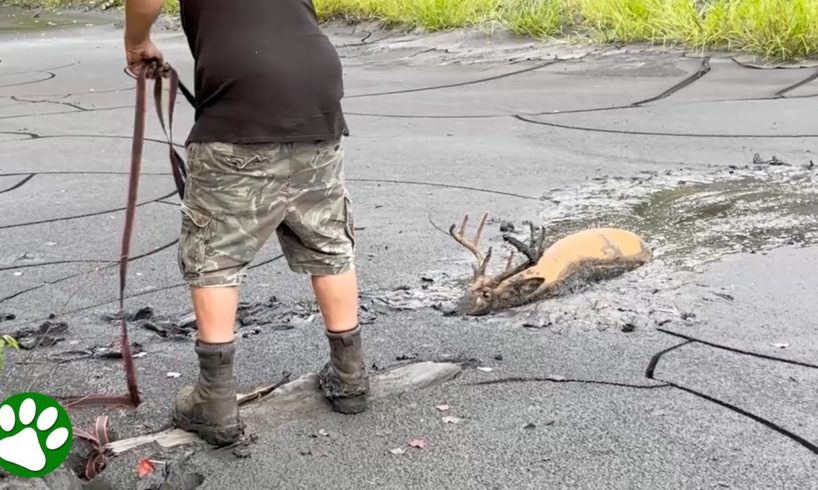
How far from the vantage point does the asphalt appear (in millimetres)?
2404

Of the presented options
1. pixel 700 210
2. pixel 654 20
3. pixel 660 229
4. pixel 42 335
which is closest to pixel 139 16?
pixel 42 335

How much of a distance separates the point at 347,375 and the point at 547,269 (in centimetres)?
112

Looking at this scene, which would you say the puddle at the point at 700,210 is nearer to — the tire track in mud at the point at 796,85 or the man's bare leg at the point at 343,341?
the man's bare leg at the point at 343,341

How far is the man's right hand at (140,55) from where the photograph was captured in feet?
7.72

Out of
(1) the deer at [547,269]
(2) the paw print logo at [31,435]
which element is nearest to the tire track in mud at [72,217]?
(1) the deer at [547,269]

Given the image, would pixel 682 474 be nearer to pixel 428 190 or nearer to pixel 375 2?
pixel 428 190

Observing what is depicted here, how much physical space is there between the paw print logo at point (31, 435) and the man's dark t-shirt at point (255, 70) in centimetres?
83

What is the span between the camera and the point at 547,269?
136 inches

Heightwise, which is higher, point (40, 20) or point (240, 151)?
point (240, 151)

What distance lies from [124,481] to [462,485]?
782 millimetres

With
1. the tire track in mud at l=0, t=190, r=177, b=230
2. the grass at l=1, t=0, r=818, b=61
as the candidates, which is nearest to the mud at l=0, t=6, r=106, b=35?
the grass at l=1, t=0, r=818, b=61

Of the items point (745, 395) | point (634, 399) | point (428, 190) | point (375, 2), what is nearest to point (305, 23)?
point (634, 399)

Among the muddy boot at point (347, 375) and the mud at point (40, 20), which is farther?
the mud at point (40, 20)

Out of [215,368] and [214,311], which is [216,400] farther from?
[214,311]
